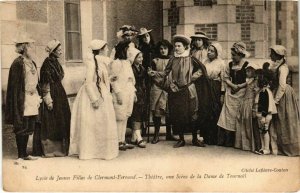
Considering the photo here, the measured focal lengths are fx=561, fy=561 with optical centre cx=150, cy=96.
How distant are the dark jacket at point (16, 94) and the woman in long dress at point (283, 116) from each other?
3.05 meters

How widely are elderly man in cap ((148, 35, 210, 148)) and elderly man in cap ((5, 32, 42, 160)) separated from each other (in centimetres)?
157

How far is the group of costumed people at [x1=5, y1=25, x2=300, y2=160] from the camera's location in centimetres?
703

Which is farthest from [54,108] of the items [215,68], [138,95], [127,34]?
[215,68]

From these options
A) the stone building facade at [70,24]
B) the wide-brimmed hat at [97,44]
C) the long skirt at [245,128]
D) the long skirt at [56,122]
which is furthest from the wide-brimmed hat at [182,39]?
the long skirt at [56,122]

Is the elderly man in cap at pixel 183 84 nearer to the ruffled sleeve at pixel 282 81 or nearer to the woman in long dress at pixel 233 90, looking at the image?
the woman in long dress at pixel 233 90

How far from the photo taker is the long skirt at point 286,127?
7238 mm

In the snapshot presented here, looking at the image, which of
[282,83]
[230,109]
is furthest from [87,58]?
[282,83]

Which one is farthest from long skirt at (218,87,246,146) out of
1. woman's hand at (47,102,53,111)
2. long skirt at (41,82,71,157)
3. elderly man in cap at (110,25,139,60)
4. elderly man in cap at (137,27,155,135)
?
woman's hand at (47,102,53,111)

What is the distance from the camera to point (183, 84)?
7359 millimetres

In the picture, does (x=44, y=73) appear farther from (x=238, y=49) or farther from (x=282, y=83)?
(x=282, y=83)

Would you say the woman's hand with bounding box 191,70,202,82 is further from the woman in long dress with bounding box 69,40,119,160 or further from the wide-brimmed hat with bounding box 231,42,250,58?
the woman in long dress with bounding box 69,40,119,160

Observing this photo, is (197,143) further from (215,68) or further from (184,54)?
(184,54)

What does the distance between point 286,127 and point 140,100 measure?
1941 millimetres

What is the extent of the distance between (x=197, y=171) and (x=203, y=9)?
90.0 inches
